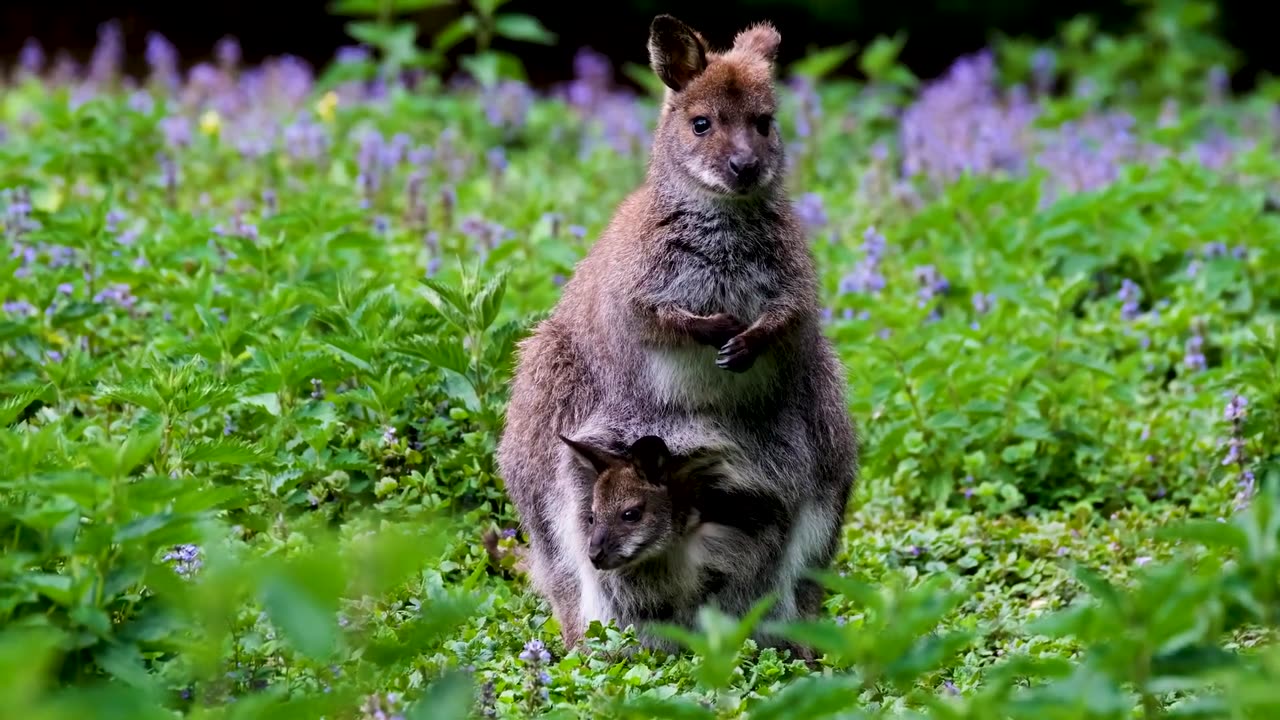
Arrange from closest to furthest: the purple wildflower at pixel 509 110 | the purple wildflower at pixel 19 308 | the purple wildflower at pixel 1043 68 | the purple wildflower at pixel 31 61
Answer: the purple wildflower at pixel 19 308 → the purple wildflower at pixel 509 110 → the purple wildflower at pixel 31 61 → the purple wildflower at pixel 1043 68

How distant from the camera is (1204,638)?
331cm

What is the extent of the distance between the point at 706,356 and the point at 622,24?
10.6 meters

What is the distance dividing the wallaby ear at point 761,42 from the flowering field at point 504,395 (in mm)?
1086

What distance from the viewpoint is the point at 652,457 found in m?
4.78

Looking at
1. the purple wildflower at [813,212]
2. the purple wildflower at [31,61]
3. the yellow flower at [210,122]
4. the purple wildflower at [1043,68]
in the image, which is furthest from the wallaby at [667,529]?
the purple wildflower at [1043,68]

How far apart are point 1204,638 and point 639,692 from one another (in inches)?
59.3

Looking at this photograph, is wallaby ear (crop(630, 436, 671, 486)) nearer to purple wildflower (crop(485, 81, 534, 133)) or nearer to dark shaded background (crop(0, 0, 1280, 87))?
purple wildflower (crop(485, 81, 534, 133))

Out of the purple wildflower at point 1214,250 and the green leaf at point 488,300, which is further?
the purple wildflower at point 1214,250

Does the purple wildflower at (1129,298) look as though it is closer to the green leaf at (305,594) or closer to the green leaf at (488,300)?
the green leaf at (488,300)

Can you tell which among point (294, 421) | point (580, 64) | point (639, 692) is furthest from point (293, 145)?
point (639, 692)

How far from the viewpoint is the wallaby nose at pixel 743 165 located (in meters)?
4.98

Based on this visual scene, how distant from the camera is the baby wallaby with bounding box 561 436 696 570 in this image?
470 cm

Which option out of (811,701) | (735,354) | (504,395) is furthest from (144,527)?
(504,395)

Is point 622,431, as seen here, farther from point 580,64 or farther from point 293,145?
point 580,64
